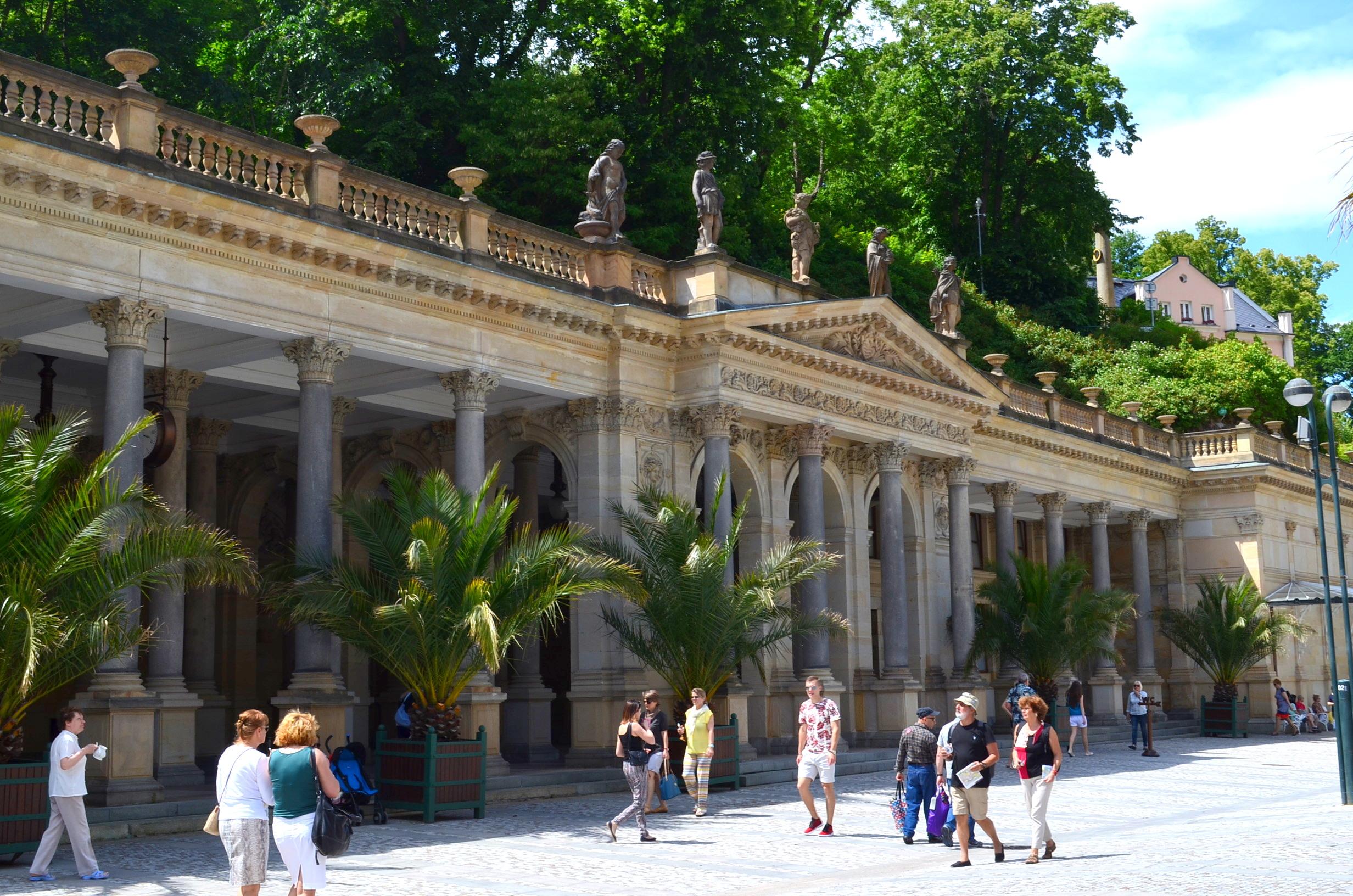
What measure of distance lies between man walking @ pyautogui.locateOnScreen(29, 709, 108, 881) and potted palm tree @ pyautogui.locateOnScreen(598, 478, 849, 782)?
9354 mm

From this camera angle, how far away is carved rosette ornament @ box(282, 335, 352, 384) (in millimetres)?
19500

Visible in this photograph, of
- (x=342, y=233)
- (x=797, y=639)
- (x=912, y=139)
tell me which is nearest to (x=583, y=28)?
(x=912, y=139)

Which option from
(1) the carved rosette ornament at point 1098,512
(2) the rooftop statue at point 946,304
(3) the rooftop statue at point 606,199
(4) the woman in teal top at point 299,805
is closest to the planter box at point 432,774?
(4) the woman in teal top at point 299,805

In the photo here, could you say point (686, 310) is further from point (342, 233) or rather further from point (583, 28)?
point (583, 28)

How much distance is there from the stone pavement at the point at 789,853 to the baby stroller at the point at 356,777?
1.22 ft

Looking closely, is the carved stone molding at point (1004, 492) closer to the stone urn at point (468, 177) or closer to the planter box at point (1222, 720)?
the planter box at point (1222, 720)

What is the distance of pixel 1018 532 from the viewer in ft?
142

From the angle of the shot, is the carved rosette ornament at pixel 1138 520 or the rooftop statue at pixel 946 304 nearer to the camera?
the rooftop statue at pixel 946 304

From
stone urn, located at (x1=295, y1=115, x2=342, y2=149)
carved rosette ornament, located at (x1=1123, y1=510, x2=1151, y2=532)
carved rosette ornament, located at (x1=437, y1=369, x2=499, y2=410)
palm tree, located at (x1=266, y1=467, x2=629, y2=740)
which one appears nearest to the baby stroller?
palm tree, located at (x1=266, y1=467, x2=629, y2=740)

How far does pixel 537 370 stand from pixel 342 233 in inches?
177

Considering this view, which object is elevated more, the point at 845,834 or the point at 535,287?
the point at 535,287

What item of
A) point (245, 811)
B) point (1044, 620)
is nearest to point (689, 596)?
point (1044, 620)

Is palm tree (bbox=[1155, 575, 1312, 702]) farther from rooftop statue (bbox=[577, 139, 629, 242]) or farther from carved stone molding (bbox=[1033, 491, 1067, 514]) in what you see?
rooftop statue (bbox=[577, 139, 629, 242])

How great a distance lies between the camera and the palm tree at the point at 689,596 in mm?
21422
